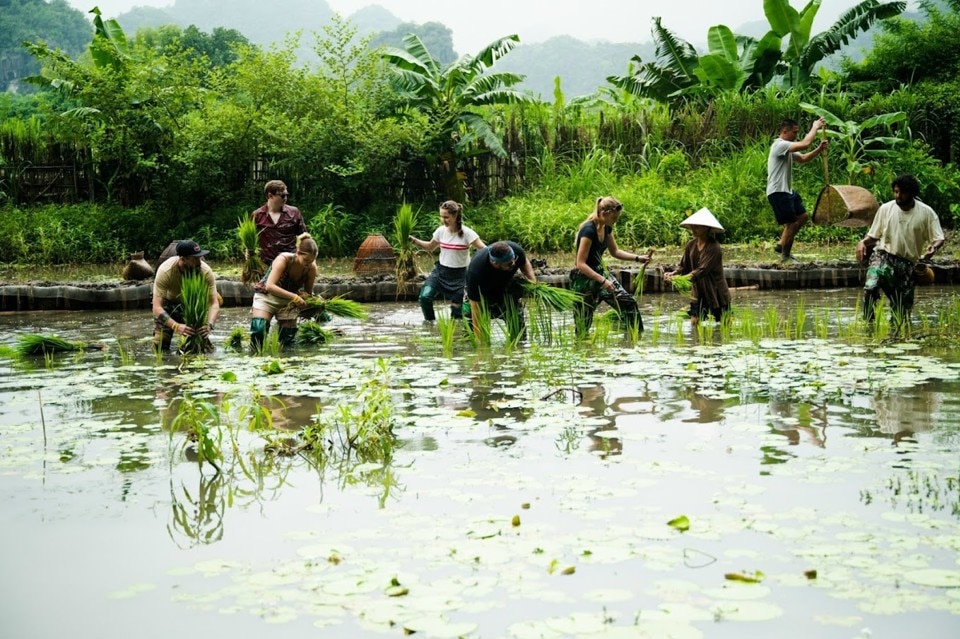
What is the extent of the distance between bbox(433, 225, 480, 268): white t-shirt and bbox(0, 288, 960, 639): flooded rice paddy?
237 centimetres

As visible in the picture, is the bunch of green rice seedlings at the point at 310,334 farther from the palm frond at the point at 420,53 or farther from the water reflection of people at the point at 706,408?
the palm frond at the point at 420,53

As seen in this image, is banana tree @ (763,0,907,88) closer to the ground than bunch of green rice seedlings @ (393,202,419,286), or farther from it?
farther from it

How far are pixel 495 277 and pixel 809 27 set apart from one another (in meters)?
12.7

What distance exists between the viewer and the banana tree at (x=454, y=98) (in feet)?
61.2

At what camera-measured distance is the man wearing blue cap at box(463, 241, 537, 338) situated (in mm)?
8070

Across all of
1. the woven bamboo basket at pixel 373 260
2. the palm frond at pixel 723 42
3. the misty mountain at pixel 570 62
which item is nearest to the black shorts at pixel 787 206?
the woven bamboo basket at pixel 373 260

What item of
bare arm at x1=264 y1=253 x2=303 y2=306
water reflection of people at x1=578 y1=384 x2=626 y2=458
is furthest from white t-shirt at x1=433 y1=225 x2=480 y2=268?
water reflection of people at x1=578 y1=384 x2=626 y2=458

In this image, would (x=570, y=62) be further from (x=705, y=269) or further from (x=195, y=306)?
(x=195, y=306)

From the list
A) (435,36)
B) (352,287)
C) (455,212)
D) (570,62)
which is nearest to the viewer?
(455,212)

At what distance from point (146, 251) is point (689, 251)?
41.5 ft

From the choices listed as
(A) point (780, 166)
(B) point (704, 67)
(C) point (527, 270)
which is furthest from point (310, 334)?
(B) point (704, 67)

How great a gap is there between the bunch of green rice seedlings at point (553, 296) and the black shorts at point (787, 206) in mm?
5556

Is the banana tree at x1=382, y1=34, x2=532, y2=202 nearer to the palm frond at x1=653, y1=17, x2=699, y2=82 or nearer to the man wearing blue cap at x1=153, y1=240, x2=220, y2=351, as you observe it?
the palm frond at x1=653, y1=17, x2=699, y2=82

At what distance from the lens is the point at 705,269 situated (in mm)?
8617
